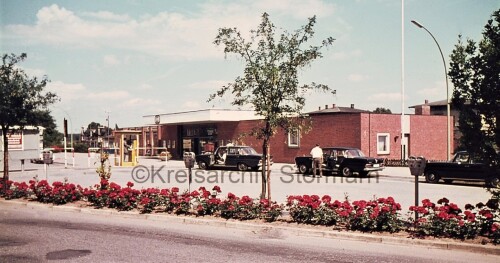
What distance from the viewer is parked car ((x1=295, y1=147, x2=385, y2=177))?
70.6 feet

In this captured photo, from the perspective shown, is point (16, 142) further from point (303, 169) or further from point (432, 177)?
point (432, 177)

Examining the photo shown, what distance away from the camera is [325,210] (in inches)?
361

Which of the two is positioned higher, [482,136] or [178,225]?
[482,136]

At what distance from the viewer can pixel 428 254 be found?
7059mm

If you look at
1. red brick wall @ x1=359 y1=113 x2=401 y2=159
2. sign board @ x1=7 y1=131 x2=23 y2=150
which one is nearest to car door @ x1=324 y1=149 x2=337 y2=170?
red brick wall @ x1=359 y1=113 x2=401 y2=159

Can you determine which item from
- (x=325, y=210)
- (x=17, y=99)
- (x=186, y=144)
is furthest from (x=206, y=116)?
(x=325, y=210)

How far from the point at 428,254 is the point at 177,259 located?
426 centimetres

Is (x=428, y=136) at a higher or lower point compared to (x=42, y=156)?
higher

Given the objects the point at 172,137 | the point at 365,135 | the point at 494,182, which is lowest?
the point at 494,182

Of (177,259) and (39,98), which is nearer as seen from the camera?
(177,259)

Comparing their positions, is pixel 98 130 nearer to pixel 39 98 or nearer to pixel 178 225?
pixel 39 98

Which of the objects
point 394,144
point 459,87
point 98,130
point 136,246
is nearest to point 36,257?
point 136,246

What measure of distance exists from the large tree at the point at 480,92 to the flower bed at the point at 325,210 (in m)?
0.99

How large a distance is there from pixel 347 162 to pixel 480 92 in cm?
1476
